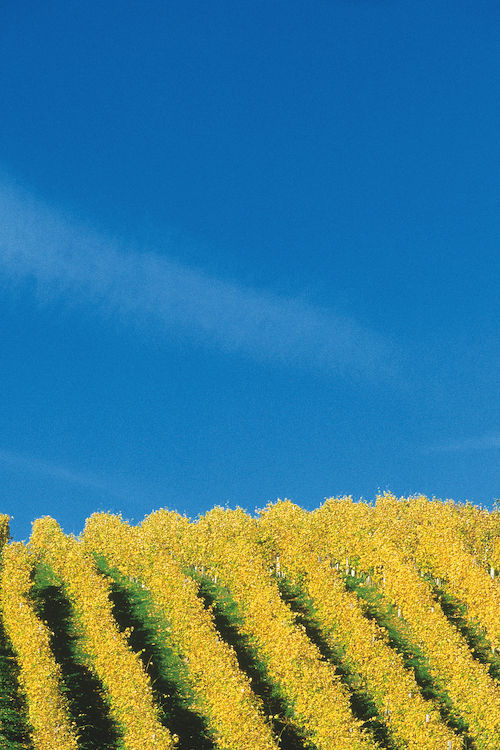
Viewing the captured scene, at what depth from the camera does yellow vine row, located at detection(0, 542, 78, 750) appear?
3634cm

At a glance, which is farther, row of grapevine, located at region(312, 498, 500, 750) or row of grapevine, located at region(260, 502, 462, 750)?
row of grapevine, located at region(312, 498, 500, 750)


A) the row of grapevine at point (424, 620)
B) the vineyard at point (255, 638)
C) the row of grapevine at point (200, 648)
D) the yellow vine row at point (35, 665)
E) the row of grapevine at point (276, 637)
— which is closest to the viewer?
the yellow vine row at point (35, 665)

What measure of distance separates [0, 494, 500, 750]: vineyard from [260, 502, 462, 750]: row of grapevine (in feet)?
0.41

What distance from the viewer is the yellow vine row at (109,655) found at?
37.2 metres

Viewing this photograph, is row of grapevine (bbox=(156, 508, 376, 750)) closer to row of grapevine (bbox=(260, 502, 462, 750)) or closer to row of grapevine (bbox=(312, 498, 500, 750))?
row of grapevine (bbox=(260, 502, 462, 750))

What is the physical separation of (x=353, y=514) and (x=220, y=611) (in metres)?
25.6

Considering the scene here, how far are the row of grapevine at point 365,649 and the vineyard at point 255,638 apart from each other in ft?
0.41

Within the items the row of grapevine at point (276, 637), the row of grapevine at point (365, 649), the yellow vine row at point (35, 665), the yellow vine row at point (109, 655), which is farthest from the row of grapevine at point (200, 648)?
the row of grapevine at point (365, 649)

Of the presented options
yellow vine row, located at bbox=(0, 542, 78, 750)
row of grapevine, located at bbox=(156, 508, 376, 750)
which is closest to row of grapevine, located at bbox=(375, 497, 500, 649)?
row of grapevine, located at bbox=(156, 508, 376, 750)

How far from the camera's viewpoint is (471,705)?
4256cm

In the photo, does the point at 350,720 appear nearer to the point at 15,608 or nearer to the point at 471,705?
the point at 471,705

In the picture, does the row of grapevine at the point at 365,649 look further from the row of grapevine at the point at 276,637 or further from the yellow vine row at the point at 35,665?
the yellow vine row at the point at 35,665

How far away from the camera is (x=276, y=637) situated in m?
47.5

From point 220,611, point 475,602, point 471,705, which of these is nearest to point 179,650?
point 220,611
